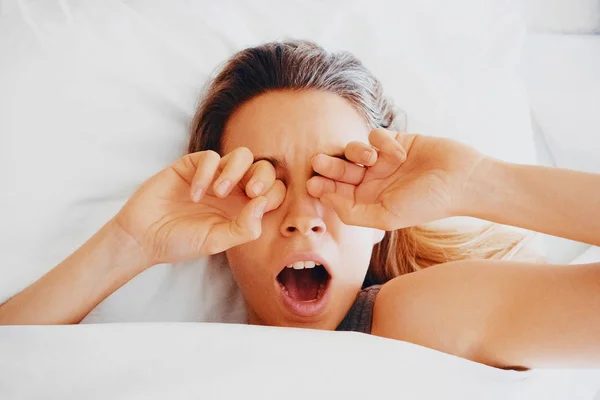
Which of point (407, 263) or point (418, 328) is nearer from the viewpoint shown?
point (418, 328)

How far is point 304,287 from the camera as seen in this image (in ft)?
3.37

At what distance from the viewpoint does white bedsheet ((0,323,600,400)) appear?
66 centimetres

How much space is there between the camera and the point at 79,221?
1.04m

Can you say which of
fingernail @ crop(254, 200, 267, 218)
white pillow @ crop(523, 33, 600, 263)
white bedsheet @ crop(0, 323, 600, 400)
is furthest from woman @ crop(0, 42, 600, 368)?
white pillow @ crop(523, 33, 600, 263)

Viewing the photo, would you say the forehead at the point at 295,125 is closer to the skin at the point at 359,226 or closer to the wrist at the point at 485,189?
the skin at the point at 359,226

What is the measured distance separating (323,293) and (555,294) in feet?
1.14

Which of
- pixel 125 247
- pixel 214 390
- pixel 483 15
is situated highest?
pixel 483 15

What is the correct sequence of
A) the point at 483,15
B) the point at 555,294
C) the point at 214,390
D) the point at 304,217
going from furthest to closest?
the point at 483,15, the point at 304,217, the point at 555,294, the point at 214,390

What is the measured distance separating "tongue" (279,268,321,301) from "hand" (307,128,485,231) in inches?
7.7

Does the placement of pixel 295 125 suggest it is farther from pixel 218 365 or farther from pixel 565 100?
pixel 565 100

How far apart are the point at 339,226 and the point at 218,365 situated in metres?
0.33

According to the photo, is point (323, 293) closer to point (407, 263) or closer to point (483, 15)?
point (407, 263)

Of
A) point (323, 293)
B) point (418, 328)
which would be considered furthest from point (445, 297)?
point (323, 293)

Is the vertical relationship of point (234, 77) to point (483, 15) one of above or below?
below
